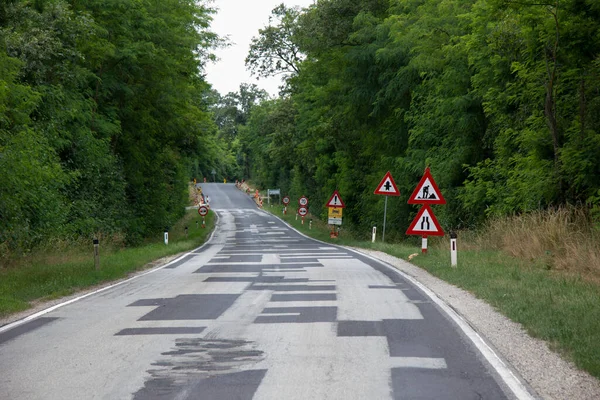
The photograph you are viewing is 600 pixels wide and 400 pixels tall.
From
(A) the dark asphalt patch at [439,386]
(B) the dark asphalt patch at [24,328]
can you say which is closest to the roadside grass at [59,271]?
(B) the dark asphalt patch at [24,328]

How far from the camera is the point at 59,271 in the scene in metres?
17.2

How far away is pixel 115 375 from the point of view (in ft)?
22.2

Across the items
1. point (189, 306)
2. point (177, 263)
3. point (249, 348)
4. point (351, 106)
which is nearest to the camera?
point (249, 348)

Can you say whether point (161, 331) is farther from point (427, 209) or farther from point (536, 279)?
point (427, 209)

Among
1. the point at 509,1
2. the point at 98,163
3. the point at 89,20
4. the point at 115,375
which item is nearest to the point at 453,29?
the point at 509,1

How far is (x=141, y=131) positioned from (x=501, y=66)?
19323mm

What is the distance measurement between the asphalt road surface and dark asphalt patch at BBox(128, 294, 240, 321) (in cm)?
2

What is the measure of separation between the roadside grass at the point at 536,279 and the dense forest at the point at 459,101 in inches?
54.8

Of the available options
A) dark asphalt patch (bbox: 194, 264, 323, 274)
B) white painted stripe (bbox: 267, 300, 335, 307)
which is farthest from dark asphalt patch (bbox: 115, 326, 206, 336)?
dark asphalt patch (bbox: 194, 264, 323, 274)

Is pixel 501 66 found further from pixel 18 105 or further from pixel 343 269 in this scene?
pixel 18 105

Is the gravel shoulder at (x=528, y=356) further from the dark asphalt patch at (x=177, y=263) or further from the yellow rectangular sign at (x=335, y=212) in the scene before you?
the yellow rectangular sign at (x=335, y=212)

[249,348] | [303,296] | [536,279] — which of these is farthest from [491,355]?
[536,279]

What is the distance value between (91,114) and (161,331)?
22.5 m

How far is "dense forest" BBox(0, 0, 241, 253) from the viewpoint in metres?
19.3
